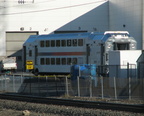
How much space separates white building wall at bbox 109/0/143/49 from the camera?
5112 centimetres

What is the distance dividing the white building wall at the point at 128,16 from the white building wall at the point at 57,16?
3.64 meters

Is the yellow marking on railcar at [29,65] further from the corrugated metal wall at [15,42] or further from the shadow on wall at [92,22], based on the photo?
the shadow on wall at [92,22]

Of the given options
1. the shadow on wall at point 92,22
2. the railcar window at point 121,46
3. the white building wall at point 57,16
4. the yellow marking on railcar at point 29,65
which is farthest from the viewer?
the shadow on wall at point 92,22

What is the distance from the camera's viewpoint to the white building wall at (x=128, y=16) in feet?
168

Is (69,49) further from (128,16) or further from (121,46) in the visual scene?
(128,16)

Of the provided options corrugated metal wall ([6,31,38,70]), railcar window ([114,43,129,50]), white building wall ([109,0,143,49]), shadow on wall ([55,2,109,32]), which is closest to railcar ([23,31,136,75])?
railcar window ([114,43,129,50])

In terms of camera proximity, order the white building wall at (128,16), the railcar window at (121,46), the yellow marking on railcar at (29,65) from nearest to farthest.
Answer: the railcar window at (121,46), the yellow marking on railcar at (29,65), the white building wall at (128,16)

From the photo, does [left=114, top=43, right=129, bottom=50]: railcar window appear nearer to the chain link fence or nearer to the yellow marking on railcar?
the chain link fence

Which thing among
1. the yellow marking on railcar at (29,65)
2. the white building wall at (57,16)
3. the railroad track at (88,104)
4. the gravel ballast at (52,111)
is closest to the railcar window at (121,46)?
the yellow marking on railcar at (29,65)

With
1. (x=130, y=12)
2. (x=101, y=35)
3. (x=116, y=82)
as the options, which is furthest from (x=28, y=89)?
(x=130, y=12)

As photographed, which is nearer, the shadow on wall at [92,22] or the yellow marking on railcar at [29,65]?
the yellow marking on railcar at [29,65]

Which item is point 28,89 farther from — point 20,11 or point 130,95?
point 20,11

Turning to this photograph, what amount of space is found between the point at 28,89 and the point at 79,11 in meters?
33.6

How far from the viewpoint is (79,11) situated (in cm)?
6247
